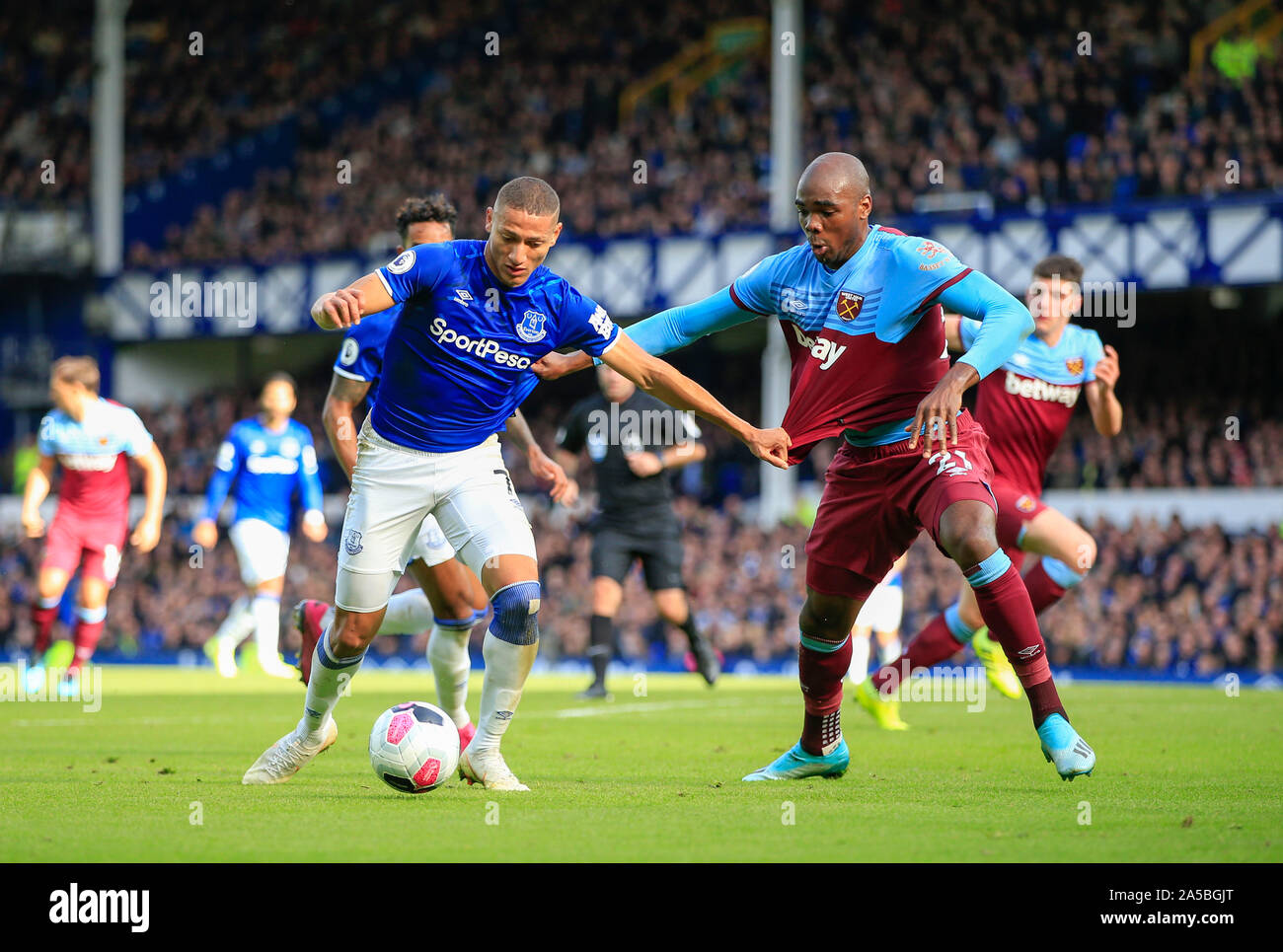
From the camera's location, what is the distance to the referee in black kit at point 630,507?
13.6 meters

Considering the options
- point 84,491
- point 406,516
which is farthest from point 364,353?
point 84,491

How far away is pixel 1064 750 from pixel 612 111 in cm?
2731

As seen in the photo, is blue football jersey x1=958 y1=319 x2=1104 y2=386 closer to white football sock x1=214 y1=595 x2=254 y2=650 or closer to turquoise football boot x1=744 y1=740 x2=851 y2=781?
turquoise football boot x1=744 y1=740 x2=851 y2=781

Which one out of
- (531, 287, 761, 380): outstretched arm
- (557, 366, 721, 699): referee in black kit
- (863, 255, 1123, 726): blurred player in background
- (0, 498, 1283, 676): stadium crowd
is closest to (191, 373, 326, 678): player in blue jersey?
(557, 366, 721, 699): referee in black kit

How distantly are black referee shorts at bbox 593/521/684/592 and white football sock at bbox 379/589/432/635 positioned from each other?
4.87 metres

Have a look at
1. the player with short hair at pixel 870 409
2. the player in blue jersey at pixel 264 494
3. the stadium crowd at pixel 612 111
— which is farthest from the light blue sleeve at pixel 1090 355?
the stadium crowd at pixel 612 111

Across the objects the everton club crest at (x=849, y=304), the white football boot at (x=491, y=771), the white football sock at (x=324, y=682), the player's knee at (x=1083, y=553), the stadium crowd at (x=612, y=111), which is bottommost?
the white football boot at (x=491, y=771)

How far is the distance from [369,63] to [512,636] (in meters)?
31.6

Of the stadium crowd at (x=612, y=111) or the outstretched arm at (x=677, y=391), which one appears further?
the stadium crowd at (x=612, y=111)

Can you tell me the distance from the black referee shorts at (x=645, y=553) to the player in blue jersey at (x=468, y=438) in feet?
22.3

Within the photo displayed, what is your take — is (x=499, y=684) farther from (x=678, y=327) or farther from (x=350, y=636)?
(x=678, y=327)

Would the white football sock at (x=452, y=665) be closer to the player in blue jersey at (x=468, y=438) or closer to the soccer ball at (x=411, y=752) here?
the player in blue jersey at (x=468, y=438)

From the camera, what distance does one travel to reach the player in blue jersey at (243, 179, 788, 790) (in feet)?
21.5
